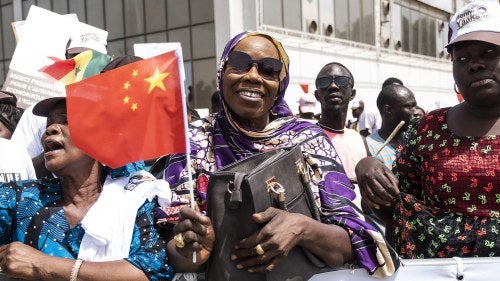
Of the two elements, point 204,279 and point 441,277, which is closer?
point 204,279

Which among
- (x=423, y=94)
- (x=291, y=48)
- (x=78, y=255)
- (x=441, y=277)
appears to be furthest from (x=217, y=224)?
(x=423, y=94)

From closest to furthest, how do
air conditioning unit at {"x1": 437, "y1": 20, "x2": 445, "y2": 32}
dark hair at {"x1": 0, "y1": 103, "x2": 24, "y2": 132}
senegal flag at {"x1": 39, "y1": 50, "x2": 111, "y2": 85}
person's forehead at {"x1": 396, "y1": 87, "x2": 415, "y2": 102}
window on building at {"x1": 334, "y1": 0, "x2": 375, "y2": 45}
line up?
senegal flag at {"x1": 39, "y1": 50, "x2": 111, "y2": 85} → dark hair at {"x1": 0, "y1": 103, "x2": 24, "y2": 132} → person's forehead at {"x1": 396, "y1": 87, "x2": 415, "y2": 102} → window on building at {"x1": 334, "y1": 0, "x2": 375, "y2": 45} → air conditioning unit at {"x1": 437, "y1": 20, "x2": 445, "y2": 32}

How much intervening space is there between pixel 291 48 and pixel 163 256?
14605 millimetres

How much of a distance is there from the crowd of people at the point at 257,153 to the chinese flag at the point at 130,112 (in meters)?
0.12

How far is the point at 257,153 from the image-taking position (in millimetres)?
2254

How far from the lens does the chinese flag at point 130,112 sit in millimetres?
2213

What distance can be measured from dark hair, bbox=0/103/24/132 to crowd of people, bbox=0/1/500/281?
1718 mm

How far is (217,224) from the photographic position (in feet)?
6.50

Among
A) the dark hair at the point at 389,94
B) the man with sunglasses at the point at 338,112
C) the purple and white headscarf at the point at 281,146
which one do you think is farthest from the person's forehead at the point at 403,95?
the purple and white headscarf at the point at 281,146

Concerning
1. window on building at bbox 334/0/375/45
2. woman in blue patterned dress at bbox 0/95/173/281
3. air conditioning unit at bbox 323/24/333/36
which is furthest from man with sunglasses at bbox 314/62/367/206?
window on building at bbox 334/0/375/45

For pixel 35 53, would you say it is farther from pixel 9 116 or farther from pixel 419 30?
pixel 419 30

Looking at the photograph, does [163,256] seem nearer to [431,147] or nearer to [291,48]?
[431,147]

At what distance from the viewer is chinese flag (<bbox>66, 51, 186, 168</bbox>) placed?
221 cm

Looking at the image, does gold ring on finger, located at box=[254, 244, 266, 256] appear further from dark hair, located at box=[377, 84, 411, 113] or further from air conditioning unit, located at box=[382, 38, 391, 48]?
air conditioning unit, located at box=[382, 38, 391, 48]
